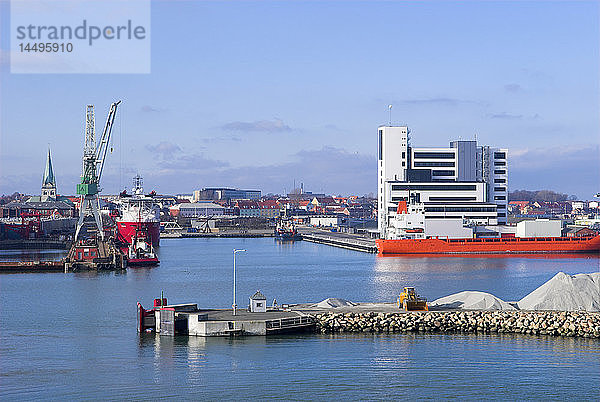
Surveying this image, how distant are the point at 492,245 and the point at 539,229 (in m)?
4.18

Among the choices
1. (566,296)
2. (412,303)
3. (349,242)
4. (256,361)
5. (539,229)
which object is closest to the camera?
(256,361)

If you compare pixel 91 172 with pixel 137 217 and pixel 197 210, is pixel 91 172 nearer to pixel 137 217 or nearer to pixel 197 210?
pixel 137 217

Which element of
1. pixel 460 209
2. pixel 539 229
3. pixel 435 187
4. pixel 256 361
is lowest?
pixel 256 361

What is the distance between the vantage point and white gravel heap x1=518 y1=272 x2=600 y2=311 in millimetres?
24531

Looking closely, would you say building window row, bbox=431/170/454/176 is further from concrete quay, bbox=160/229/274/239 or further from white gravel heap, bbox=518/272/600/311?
white gravel heap, bbox=518/272/600/311

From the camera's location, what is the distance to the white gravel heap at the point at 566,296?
24.5 meters

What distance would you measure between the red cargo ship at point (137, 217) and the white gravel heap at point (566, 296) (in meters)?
37.7

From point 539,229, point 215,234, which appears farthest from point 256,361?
point 215,234

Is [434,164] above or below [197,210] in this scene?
above

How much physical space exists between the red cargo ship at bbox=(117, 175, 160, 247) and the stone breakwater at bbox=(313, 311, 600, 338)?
37.3 metres

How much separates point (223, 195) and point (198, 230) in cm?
9219

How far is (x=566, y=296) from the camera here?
81.0 feet

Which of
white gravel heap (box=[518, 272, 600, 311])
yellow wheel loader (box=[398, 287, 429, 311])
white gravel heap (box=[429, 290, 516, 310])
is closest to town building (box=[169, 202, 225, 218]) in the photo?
white gravel heap (box=[429, 290, 516, 310])

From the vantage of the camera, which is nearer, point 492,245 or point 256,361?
point 256,361
